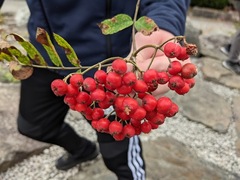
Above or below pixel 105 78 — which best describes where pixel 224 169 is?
below

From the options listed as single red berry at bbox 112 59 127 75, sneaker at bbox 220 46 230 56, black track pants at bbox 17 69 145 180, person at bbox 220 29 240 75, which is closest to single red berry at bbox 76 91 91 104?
single red berry at bbox 112 59 127 75

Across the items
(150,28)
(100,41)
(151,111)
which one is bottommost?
(100,41)

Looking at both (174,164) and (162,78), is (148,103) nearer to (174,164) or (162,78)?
(162,78)

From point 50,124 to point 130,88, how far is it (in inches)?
36.5

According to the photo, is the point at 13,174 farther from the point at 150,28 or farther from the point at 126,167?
the point at 150,28

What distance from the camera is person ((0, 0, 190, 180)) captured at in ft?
3.62

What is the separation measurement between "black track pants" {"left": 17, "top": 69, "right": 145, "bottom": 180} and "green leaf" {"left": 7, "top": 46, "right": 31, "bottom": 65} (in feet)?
2.18

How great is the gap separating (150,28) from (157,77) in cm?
10

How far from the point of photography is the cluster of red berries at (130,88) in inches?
24.1

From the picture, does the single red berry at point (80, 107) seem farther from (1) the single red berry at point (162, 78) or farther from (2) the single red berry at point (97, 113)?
(1) the single red berry at point (162, 78)

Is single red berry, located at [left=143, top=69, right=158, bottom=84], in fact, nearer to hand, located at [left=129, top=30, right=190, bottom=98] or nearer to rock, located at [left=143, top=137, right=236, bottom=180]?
hand, located at [left=129, top=30, right=190, bottom=98]

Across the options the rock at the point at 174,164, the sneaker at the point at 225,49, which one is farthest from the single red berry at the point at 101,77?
the sneaker at the point at 225,49

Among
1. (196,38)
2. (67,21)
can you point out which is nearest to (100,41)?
(67,21)

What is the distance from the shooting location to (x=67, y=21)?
4.17 ft
